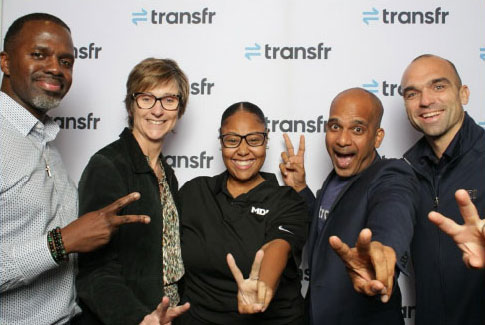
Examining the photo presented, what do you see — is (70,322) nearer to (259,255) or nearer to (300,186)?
(259,255)

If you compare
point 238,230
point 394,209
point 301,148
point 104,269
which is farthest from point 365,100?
point 104,269

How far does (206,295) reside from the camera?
5.19ft

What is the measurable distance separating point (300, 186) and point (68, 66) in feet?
3.82

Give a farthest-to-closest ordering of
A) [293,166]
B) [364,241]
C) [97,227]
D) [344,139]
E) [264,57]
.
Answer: [264,57] → [293,166] → [344,139] → [97,227] → [364,241]

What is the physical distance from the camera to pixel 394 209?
1.26 metres

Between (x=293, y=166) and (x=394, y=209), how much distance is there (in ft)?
2.98

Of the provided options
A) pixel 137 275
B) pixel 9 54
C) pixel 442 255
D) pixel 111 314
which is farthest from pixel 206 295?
pixel 9 54

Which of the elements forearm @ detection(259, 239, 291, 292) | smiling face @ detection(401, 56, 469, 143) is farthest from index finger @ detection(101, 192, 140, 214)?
smiling face @ detection(401, 56, 469, 143)

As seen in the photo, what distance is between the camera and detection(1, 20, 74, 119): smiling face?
1535mm

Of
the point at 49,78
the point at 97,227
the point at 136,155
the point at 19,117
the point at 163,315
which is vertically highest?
the point at 49,78

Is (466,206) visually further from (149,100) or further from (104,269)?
(149,100)

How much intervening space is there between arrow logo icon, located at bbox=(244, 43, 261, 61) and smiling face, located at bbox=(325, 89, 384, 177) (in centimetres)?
65

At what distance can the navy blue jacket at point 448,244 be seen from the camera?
158 centimetres

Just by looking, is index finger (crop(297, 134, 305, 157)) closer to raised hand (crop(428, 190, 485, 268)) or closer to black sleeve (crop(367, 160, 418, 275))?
black sleeve (crop(367, 160, 418, 275))
